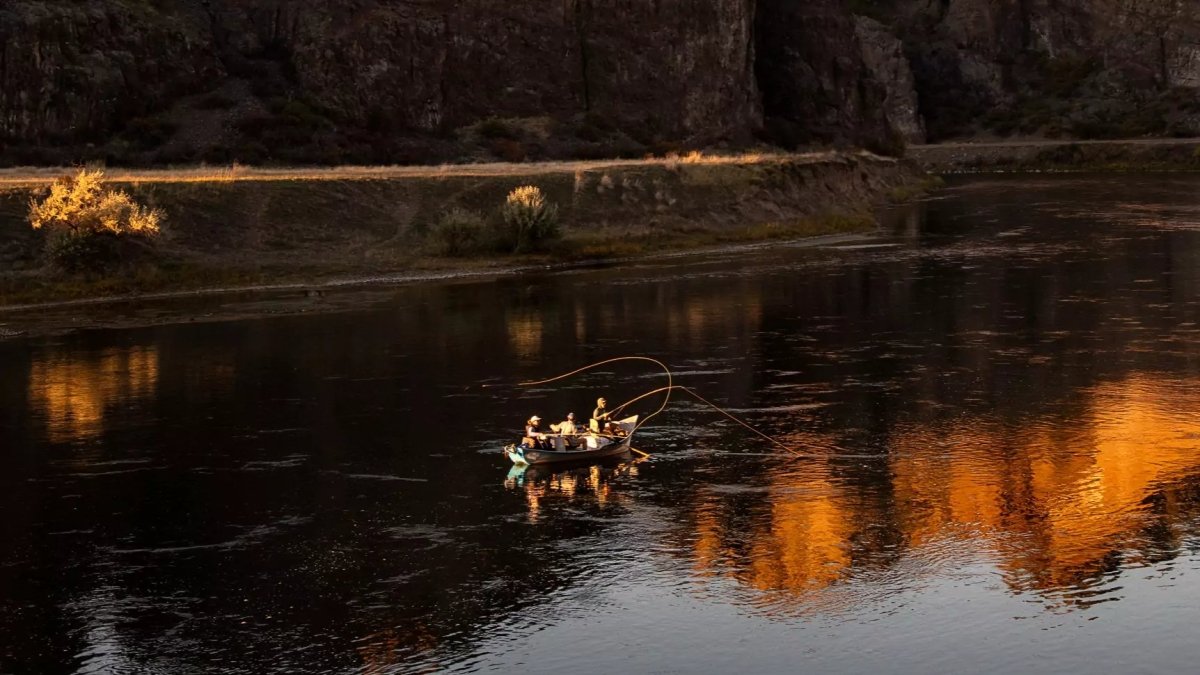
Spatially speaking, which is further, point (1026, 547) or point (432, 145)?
point (432, 145)

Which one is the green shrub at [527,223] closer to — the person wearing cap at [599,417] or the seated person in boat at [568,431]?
the person wearing cap at [599,417]

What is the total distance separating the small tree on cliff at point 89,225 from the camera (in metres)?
65.1

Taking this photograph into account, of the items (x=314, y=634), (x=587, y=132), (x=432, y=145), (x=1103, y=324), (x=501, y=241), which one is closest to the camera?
(x=314, y=634)

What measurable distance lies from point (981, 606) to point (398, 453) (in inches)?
618

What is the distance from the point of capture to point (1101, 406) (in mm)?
37219

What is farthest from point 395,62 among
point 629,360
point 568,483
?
point 568,483

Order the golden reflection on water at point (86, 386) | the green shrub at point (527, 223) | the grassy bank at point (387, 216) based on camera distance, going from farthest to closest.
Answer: the green shrub at point (527, 223) < the grassy bank at point (387, 216) < the golden reflection on water at point (86, 386)

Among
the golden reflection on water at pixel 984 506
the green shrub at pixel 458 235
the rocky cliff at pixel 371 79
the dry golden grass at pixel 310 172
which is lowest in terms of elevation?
the golden reflection on water at pixel 984 506

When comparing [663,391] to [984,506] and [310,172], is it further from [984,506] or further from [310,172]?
[310,172]

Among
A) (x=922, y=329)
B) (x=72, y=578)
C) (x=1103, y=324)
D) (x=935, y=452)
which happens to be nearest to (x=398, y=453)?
(x=72, y=578)

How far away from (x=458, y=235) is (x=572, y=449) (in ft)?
143

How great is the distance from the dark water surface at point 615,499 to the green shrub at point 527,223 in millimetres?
20078

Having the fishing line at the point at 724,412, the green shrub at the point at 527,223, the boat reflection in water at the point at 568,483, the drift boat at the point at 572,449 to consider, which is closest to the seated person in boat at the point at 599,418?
the drift boat at the point at 572,449

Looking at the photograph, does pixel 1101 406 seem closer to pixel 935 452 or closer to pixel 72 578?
pixel 935 452
